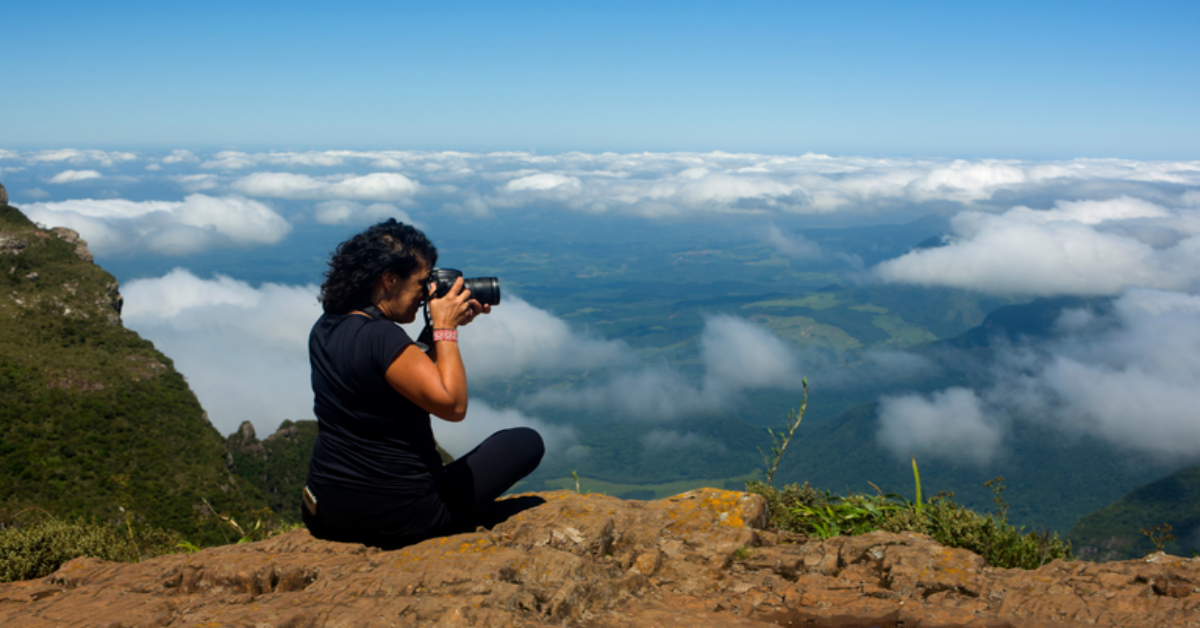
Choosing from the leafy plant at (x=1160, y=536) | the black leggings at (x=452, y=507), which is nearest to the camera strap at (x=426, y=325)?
the black leggings at (x=452, y=507)

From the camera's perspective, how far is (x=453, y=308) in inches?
139

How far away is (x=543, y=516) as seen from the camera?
405cm

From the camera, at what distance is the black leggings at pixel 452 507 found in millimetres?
3525

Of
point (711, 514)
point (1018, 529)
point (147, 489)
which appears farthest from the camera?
point (147, 489)

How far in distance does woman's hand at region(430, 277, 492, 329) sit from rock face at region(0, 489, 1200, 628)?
4.33ft

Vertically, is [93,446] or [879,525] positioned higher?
[879,525]

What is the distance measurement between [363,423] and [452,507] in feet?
2.81

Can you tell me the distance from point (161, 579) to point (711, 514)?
348cm

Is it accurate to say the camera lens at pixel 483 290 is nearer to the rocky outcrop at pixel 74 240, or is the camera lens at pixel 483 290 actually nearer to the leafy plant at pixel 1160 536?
the leafy plant at pixel 1160 536

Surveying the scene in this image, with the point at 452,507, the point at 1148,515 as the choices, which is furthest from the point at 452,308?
the point at 1148,515

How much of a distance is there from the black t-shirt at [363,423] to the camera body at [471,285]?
52 cm

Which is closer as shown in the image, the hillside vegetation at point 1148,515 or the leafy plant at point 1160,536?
the leafy plant at point 1160,536

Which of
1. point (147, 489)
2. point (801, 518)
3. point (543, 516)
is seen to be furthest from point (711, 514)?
point (147, 489)

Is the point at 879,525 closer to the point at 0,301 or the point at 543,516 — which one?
the point at 543,516
